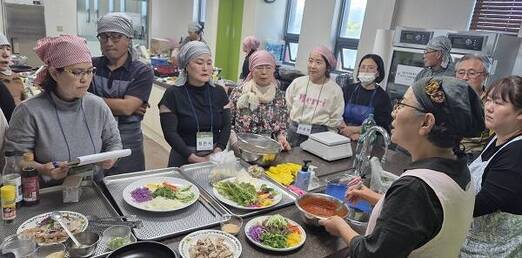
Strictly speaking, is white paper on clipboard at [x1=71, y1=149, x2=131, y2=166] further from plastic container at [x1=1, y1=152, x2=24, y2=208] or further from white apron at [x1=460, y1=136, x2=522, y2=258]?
white apron at [x1=460, y1=136, x2=522, y2=258]

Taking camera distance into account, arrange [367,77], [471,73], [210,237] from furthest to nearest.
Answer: [367,77]
[471,73]
[210,237]

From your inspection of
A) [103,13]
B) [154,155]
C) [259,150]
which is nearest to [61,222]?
[259,150]

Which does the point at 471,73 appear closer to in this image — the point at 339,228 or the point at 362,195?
the point at 362,195

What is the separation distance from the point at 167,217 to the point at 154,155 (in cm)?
322

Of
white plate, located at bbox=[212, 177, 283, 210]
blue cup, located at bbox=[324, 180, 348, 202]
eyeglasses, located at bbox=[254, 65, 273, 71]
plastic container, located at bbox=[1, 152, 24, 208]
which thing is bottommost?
white plate, located at bbox=[212, 177, 283, 210]

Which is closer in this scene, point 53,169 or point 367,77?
point 53,169

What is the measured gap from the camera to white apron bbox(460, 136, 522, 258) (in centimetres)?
139

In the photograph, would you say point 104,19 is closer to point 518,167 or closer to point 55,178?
point 55,178

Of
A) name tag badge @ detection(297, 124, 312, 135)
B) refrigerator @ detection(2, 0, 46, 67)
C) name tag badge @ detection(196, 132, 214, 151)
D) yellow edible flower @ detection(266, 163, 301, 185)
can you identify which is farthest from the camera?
refrigerator @ detection(2, 0, 46, 67)

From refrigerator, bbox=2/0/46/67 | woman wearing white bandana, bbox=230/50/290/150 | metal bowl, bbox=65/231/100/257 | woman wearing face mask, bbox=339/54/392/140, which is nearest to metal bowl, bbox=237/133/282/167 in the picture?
woman wearing white bandana, bbox=230/50/290/150

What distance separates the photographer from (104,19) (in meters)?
1.92

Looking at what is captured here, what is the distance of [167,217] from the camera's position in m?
1.34

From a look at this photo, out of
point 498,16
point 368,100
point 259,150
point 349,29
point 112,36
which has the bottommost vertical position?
point 259,150

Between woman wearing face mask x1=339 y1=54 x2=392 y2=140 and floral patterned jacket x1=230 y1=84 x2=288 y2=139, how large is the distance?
2.14 feet
